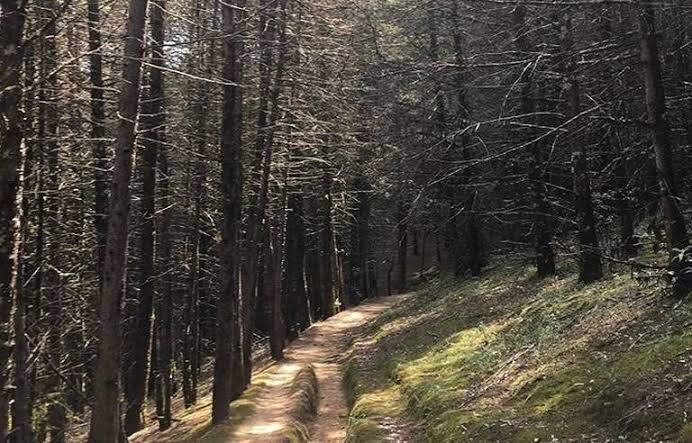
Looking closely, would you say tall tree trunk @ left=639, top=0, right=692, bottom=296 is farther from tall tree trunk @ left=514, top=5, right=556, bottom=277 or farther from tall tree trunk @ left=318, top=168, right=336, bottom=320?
tall tree trunk @ left=318, top=168, right=336, bottom=320

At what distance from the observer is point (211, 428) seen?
1221 centimetres

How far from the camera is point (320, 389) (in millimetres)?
16688

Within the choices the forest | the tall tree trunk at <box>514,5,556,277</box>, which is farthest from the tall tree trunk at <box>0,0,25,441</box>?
the tall tree trunk at <box>514,5,556,277</box>

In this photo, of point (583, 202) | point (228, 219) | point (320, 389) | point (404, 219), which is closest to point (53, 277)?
point (228, 219)

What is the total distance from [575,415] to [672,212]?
280 centimetres

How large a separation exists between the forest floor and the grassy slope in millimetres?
729

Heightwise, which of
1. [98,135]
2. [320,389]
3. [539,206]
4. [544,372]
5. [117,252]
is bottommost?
[320,389]

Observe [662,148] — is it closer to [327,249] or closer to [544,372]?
[544,372]

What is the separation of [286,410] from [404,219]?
554cm

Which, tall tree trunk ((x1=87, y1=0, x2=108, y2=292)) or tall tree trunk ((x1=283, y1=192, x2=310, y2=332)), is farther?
tall tree trunk ((x1=283, y1=192, x2=310, y2=332))

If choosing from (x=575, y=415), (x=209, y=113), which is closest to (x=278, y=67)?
(x=209, y=113)

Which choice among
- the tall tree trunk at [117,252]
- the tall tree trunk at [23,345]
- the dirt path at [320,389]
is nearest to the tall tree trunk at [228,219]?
the dirt path at [320,389]

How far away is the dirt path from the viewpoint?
1197cm

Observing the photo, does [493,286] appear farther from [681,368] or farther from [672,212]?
[681,368]
